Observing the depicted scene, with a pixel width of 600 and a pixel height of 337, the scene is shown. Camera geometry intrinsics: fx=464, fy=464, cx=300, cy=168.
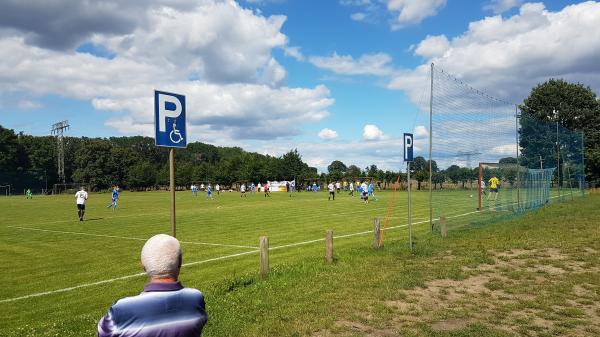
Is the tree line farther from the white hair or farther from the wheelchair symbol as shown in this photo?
the white hair

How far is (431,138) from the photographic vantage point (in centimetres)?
1459

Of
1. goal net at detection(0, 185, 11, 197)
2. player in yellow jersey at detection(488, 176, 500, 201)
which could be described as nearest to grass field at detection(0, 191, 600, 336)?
player in yellow jersey at detection(488, 176, 500, 201)

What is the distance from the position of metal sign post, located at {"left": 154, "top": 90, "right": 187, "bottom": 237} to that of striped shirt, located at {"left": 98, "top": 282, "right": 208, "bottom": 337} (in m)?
3.73

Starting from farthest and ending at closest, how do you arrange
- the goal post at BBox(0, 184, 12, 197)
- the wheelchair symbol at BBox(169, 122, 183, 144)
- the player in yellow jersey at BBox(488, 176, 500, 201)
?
the goal post at BBox(0, 184, 12, 197) < the player in yellow jersey at BBox(488, 176, 500, 201) < the wheelchair symbol at BBox(169, 122, 183, 144)

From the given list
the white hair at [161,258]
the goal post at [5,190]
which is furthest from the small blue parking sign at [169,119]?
the goal post at [5,190]

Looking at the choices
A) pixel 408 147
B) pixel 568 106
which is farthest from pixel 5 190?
pixel 408 147

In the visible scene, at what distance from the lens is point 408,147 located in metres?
12.1

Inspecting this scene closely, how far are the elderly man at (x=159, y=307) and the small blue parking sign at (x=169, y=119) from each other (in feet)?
12.5

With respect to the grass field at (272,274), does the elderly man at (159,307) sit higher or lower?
higher

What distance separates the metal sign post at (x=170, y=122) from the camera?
6.46 meters

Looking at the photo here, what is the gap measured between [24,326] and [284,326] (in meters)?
4.18

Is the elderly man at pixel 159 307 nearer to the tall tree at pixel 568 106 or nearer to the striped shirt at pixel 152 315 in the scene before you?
the striped shirt at pixel 152 315

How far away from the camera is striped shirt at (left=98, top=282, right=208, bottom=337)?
2758 millimetres

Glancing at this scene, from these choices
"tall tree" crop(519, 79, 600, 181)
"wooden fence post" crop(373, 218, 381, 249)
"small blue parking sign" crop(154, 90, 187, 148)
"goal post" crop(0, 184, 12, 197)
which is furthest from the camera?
"goal post" crop(0, 184, 12, 197)
